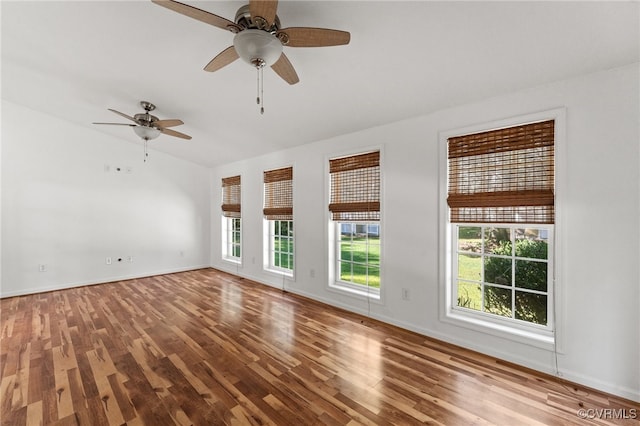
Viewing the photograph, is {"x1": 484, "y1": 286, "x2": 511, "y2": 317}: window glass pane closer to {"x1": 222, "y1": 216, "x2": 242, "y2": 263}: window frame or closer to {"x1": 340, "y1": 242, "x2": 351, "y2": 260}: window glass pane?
{"x1": 340, "y1": 242, "x2": 351, "y2": 260}: window glass pane

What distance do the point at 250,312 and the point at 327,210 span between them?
1805 millimetres

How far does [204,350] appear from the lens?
9.07ft

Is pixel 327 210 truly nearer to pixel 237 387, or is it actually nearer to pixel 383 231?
pixel 383 231

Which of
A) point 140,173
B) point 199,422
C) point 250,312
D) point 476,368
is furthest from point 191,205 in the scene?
point 476,368

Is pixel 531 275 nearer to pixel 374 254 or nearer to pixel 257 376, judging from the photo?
pixel 374 254

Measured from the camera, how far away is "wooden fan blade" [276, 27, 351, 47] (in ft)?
5.48

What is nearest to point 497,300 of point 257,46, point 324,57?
point 324,57

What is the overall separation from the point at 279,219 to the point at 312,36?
11.8 ft

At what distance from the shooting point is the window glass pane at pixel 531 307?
2.57m

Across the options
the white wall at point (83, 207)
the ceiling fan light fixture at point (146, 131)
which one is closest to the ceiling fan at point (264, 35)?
the ceiling fan light fixture at point (146, 131)

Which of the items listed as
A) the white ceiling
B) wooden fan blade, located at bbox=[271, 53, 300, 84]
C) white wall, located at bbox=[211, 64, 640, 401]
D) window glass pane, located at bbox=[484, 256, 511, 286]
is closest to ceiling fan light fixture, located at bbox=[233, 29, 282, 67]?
wooden fan blade, located at bbox=[271, 53, 300, 84]

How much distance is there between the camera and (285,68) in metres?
2.05

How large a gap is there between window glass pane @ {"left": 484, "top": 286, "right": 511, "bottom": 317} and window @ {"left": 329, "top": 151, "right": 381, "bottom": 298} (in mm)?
1254

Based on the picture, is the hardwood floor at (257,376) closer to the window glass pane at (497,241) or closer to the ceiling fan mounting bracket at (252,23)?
the window glass pane at (497,241)
